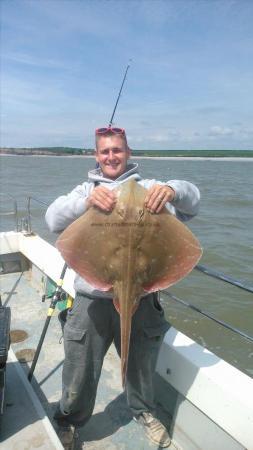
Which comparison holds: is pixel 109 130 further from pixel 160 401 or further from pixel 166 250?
pixel 160 401

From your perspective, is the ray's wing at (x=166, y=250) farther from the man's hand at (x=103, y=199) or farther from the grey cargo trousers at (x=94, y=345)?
the grey cargo trousers at (x=94, y=345)

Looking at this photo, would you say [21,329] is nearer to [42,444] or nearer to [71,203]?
[42,444]

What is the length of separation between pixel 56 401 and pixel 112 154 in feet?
7.79

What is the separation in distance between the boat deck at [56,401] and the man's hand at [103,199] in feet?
5.09

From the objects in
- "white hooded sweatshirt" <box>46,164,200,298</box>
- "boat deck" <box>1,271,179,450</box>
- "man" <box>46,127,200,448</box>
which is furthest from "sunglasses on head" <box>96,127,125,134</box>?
"boat deck" <box>1,271,179,450</box>

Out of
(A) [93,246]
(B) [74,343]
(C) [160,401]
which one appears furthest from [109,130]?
(C) [160,401]

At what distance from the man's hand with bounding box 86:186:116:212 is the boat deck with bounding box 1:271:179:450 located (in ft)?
5.09

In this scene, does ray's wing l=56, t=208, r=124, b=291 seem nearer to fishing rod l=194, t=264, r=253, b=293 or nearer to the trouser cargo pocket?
the trouser cargo pocket

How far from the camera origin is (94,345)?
2787 mm

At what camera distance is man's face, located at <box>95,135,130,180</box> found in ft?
8.60

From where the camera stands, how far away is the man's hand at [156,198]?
2099 millimetres

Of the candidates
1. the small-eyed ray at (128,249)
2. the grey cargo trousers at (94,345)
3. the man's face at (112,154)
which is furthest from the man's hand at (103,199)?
the grey cargo trousers at (94,345)

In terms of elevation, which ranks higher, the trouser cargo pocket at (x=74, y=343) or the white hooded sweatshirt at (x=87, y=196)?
the white hooded sweatshirt at (x=87, y=196)

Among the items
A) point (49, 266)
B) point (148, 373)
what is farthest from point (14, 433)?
Answer: point (49, 266)
